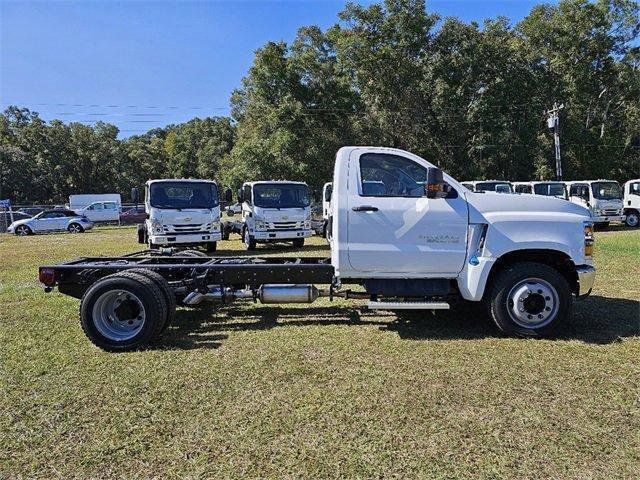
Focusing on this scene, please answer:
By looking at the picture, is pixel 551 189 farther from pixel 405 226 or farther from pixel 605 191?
pixel 405 226

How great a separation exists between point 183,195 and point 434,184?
986cm

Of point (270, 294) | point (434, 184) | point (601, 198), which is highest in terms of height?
point (601, 198)

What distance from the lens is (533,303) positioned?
17.5 feet

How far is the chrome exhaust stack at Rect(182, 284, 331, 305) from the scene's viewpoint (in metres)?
5.75

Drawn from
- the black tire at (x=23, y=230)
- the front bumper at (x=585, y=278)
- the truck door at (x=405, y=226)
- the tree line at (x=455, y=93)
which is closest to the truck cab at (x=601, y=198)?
the tree line at (x=455, y=93)

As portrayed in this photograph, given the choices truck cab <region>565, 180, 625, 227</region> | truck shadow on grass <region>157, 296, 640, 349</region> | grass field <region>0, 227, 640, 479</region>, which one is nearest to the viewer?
grass field <region>0, 227, 640, 479</region>

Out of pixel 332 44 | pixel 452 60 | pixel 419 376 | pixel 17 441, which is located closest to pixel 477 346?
pixel 419 376

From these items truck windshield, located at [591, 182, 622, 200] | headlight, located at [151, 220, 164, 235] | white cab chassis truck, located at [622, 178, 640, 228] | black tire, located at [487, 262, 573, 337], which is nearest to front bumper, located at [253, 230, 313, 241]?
headlight, located at [151, 220, 164, 235]

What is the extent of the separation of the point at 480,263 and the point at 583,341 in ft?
4.53

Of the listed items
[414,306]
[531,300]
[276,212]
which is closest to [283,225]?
[276,212]

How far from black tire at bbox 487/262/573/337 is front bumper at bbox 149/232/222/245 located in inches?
377

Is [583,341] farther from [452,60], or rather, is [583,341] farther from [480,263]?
[452,60]

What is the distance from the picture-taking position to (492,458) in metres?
3.10

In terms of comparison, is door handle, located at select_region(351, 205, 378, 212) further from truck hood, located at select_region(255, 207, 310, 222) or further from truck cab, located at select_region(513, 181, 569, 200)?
truck cab, located at select_region(513, 181, 569, 200)
